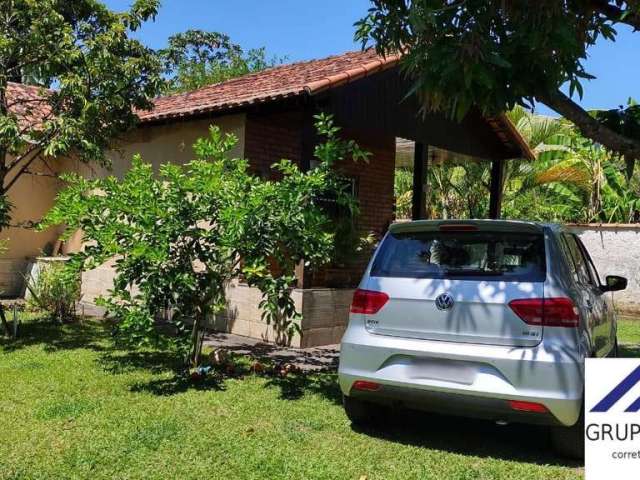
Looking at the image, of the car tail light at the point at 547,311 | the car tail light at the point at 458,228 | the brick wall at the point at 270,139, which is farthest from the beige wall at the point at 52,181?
the car tail light at the point at 547,311

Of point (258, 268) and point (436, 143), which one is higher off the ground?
point (436, 143)

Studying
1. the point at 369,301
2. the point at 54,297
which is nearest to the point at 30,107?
the point at 54,297

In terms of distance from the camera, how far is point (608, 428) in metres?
3.11

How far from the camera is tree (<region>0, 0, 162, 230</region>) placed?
7.55 m

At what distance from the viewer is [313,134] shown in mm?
8500

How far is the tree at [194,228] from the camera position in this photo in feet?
19.4

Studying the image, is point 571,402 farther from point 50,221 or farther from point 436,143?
point 436,143

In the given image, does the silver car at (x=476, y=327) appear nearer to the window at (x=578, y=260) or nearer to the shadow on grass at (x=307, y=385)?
the window at (x=578, y=260)

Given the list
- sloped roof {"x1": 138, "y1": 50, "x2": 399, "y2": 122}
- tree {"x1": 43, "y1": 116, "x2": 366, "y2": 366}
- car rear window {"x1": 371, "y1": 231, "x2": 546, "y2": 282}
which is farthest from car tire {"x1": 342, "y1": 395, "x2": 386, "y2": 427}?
sloped roof {"x1": 138, "y1": 50, "x2": 399, "y2": 122}

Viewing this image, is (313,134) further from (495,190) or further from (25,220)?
(25,220)

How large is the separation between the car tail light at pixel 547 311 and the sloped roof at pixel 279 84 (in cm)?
391

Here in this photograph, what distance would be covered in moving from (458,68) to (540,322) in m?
1.99

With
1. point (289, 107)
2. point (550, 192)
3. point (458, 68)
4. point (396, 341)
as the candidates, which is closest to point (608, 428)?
point (396, 341)

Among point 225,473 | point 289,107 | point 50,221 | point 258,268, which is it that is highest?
point 289,107
